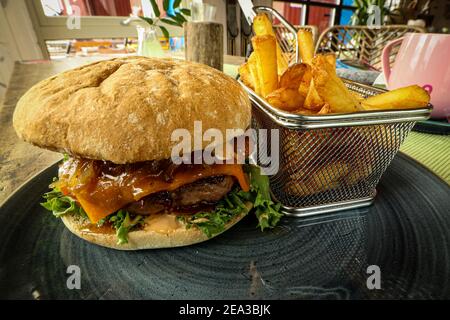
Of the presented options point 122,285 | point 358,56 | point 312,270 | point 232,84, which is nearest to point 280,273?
point 312,270

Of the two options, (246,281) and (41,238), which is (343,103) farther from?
(41,238)

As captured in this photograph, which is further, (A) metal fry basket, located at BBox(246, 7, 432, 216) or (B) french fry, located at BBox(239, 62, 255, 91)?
(B) french fry, located at BBox(239, 62, 255, 91)

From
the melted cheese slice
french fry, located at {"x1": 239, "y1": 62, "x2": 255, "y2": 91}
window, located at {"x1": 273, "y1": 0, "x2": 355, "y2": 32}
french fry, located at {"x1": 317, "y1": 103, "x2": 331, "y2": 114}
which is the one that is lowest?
the melted cheese slice

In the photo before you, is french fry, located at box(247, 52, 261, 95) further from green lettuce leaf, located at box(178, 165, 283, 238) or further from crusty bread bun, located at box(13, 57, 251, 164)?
green lettuce leaf, located at box(178, 165, 283, 238)

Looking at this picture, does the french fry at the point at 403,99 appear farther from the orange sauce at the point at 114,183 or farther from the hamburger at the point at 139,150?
the orange sauce at the point at 114,183

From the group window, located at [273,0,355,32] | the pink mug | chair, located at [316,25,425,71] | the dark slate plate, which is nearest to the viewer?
the dark slate plate

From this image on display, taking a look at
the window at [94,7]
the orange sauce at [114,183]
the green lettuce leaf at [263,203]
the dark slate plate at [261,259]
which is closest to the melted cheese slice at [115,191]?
the orange sauce at [114,183]

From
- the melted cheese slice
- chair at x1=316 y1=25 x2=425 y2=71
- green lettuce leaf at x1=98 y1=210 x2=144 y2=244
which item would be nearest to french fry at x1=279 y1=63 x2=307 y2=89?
the melted cheese slice
